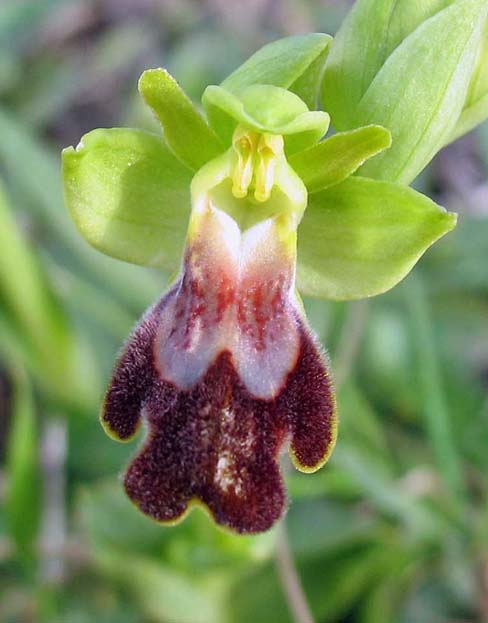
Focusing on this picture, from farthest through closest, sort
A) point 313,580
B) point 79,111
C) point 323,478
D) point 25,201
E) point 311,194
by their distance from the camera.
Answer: point 79,111
point 25,201
point 313,580
point 323,478
point 311,194

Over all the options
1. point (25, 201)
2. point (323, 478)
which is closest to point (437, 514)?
point (323, 478)

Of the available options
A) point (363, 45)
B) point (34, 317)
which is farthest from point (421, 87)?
point (34, 317)

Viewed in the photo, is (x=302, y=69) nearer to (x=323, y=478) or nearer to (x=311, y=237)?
(x=311, y=237)

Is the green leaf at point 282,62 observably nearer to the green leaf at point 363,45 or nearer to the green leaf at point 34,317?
the green leaf at point 363,45

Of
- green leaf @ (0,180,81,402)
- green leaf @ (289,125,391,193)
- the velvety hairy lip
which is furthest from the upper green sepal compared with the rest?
green leaf @ (0,180,81,402)

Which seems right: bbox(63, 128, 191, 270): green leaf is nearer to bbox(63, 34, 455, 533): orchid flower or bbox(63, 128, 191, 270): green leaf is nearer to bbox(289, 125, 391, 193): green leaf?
bbox(63, 34, 455, 533): orchid flower
